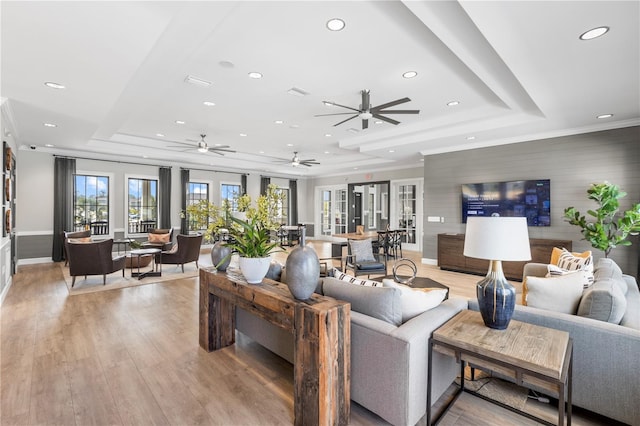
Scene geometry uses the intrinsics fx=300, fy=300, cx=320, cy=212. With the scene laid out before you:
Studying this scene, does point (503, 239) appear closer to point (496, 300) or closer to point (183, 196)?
point (496, 300)

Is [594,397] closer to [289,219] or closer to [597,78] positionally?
[597,78]

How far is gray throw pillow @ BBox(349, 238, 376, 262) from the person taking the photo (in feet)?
17.1

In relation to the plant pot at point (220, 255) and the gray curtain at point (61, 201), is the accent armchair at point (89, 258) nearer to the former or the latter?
the gray curtain at point (61, 201)

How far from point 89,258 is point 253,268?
4.33 meters

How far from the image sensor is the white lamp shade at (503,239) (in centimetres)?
181

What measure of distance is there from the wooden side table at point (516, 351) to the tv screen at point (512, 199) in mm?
4303

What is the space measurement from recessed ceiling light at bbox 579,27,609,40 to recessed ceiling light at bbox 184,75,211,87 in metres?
3.93

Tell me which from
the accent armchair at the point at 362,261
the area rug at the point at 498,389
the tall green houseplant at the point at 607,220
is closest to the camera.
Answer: the area rug at the point at 498,389

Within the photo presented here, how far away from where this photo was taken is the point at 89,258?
5109mm

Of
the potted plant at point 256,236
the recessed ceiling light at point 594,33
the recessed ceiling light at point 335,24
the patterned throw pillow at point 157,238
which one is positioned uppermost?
the recessed ceiling light at point 335,24

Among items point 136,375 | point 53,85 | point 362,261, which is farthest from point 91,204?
point 362,261

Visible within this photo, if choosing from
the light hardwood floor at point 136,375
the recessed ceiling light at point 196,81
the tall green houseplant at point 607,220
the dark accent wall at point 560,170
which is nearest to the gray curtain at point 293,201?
the dark accent wall at point 560,170

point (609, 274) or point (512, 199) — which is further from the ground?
point (512, 199)

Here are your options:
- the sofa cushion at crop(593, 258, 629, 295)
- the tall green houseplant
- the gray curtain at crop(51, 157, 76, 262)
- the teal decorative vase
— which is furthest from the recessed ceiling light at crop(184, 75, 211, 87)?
the tall green houseplant
